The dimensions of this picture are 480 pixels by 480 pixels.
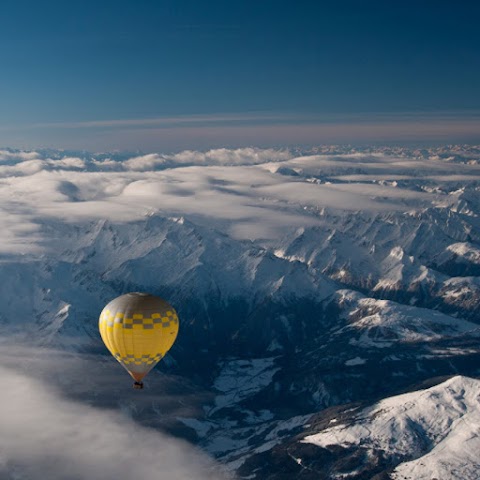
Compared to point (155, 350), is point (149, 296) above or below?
above
